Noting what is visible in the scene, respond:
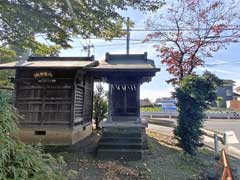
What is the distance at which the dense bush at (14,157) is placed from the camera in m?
A: 2.74

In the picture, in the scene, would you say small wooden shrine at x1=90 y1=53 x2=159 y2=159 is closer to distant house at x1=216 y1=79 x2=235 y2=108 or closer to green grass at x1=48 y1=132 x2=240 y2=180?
green grass at x1=48 y1=132 x2=240 y2=180

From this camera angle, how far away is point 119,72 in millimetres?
8766

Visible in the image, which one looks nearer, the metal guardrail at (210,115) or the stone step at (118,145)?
the stone step at (118,145)

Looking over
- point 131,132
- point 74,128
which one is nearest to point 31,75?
point 74,128

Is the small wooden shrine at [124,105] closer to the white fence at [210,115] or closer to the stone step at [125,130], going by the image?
the stone step at [125,130]

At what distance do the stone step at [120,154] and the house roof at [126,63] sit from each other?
2447 millimetres

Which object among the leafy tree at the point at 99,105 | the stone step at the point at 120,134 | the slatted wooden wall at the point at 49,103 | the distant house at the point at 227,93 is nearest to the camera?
the stone step at the point at 120,134

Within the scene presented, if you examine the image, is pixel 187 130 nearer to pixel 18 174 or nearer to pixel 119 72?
pixel 119 72

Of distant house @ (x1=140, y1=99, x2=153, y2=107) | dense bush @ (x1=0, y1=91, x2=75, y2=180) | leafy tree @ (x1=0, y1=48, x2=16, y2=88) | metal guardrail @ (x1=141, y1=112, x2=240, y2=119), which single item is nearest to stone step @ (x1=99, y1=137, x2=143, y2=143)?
dense bush @ (x1=0, y1=91, x2=75, y2=180)

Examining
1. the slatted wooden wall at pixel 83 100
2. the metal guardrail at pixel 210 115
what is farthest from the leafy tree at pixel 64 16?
the metal guardrail at pixel 210 115

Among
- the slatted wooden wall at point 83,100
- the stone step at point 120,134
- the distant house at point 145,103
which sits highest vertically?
the distant house at point 145,103

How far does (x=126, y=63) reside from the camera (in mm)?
9516

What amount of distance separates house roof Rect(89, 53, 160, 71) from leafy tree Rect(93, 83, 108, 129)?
10.4ft

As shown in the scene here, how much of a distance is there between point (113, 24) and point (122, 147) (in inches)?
144
